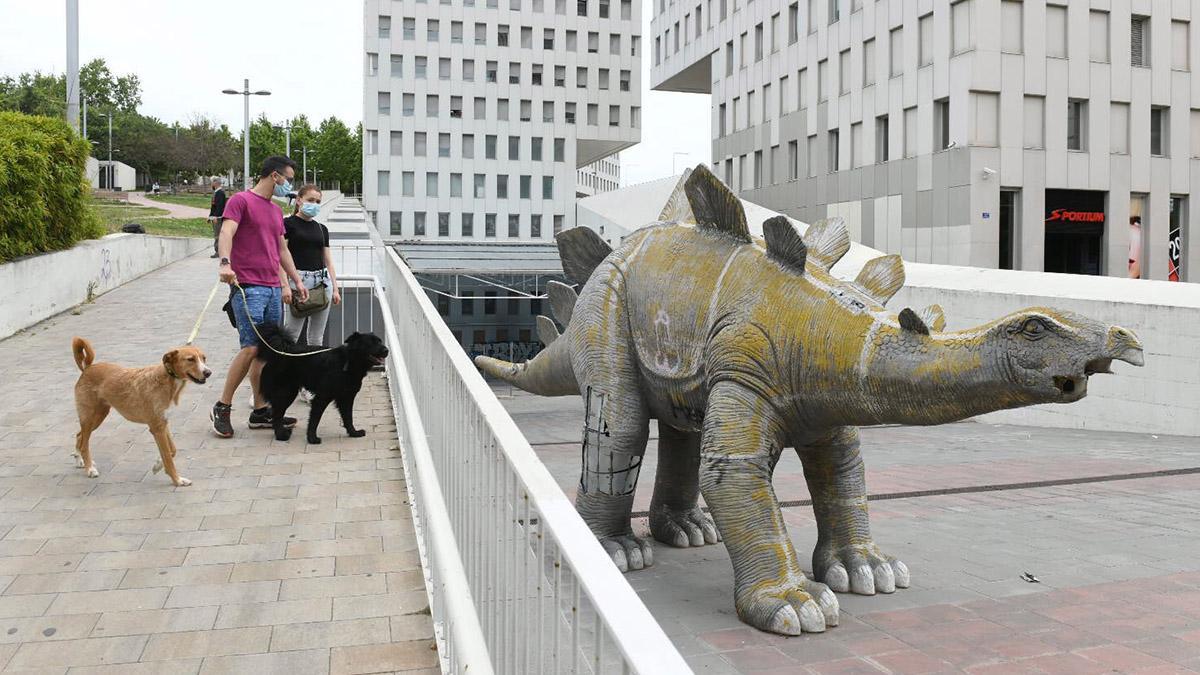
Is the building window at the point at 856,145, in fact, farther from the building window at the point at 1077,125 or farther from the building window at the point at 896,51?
the building window at the point at 1077,125

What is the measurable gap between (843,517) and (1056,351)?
194 cm

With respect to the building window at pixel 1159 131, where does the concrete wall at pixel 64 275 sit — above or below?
below

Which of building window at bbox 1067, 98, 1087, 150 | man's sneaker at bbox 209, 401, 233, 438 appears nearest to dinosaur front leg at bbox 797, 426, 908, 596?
man's sneaker at bbox 209, 401, 233, 438

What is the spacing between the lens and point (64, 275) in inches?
615

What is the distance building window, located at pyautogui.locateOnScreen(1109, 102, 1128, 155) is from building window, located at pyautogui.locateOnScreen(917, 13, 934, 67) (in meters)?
5.56

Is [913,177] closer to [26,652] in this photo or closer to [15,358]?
[15,358]

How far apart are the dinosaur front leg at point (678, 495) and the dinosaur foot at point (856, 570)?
1.14m

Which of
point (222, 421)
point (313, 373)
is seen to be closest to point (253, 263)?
point (313, 373)

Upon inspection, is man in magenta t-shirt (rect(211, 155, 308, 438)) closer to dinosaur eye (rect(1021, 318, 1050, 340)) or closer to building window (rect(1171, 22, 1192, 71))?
dinosaur eye (rect(1021, 318, 1050, 340))

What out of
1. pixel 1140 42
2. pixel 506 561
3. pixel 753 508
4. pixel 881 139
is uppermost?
pixel 1140 42

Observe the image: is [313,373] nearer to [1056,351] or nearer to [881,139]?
[1056,351]

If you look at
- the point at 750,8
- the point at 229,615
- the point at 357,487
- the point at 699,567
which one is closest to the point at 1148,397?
the point at 699,567

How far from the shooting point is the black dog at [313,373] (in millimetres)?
7484

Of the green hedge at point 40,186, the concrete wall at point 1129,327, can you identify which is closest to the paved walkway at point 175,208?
the green hedge at point 40,186
